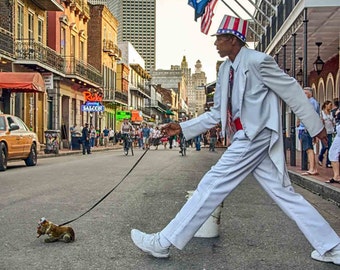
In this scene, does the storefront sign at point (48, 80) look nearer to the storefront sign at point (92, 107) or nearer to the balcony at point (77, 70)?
the balcony at point (77, 70)

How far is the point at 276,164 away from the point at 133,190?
548cm

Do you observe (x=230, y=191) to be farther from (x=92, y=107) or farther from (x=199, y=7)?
(x=92, y=107)

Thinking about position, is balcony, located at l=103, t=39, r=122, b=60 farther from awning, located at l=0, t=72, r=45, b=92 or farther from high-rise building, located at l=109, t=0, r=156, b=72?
high-rise building, located at l=109, t=0, r=156, b=72

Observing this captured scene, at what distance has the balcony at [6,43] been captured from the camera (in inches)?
1052

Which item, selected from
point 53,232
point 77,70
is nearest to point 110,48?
point 77,70

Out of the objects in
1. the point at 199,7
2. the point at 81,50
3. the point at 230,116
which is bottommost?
the point at 230,116

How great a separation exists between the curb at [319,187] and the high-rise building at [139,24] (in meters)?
147

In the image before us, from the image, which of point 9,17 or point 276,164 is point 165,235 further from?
point 9,17

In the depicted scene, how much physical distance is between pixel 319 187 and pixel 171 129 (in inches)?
228

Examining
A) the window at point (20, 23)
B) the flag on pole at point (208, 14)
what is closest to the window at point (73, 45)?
the window at point (20, 23)

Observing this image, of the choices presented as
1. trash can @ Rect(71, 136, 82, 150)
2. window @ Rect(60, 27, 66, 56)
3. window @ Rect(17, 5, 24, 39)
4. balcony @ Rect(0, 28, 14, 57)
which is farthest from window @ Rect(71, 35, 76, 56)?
balcony @ Rect(0, 28, 14, 57)

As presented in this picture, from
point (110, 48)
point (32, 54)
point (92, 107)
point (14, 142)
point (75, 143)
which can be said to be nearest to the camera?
point (14, 142)

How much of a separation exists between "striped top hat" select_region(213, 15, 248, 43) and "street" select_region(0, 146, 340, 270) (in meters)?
1.85

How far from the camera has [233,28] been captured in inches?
177
